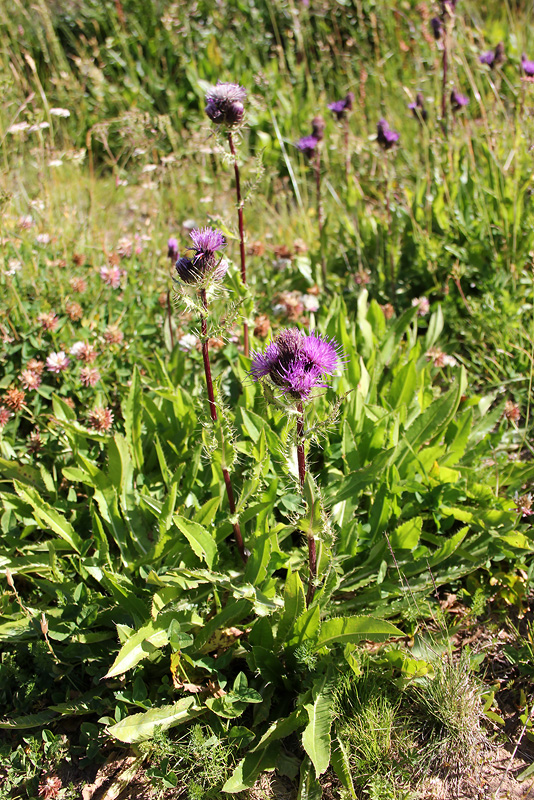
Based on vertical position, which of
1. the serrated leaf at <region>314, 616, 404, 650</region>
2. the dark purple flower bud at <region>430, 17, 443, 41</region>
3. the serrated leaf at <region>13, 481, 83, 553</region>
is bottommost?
the serrated leaf at <region>314, 616, 404, 650</region>

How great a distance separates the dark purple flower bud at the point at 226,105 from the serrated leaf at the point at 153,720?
200 cm

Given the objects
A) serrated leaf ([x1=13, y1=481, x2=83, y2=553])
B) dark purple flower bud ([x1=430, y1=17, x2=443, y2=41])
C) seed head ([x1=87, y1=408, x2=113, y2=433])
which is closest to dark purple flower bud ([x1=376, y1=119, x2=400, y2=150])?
dark purple flower bud ([x1=430, y1=17, x2=443, y2=41])

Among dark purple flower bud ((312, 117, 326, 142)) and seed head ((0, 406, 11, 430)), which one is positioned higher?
dark purple flower bud ((312, 117, 326, 142))

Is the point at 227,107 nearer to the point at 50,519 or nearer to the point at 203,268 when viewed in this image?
the point at 203,268

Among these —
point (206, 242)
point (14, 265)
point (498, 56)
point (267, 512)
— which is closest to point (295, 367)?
point (206, 242)

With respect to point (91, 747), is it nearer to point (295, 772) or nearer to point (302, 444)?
point (295, 772)

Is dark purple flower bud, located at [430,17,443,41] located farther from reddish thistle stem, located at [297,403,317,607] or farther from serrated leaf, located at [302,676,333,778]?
serrated leaf, located at [302,676,333,778]

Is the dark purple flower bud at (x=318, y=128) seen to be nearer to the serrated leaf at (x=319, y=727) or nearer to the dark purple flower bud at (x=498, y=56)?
the dark purple flower bud at (x=498, y=56)

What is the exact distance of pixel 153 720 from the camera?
194 centimetres

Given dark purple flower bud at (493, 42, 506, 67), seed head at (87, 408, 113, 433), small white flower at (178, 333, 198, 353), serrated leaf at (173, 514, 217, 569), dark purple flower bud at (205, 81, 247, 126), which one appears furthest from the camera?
dark purple flower bud at (493, 42, 506, 67)

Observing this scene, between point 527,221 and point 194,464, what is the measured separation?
8.32 feet

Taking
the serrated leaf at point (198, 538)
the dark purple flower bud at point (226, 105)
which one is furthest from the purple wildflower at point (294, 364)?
the dark purple flower bud at point (226, 105)

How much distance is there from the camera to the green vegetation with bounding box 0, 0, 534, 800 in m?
1.95

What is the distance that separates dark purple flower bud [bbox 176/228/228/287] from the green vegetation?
0.01 m
